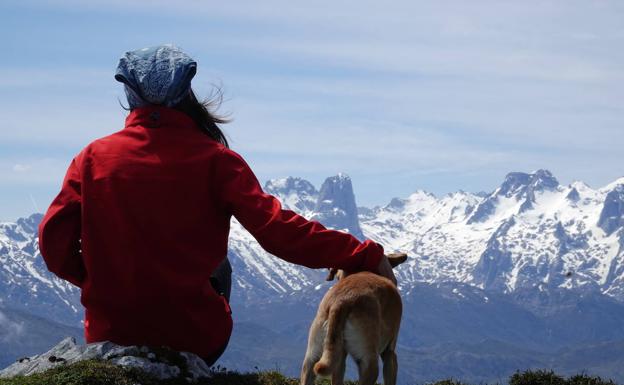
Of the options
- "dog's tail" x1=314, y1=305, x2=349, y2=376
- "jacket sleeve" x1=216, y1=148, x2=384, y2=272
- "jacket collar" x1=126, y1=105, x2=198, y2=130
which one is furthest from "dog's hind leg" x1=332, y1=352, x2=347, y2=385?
"jacket collar" x1=126, y1=105, x2=198, y2=130

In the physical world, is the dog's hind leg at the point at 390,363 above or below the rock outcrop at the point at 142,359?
above

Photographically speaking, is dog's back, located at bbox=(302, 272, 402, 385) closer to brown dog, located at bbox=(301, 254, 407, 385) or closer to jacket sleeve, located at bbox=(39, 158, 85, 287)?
brown dog, located at bbox=(301, 254, 407, 385)

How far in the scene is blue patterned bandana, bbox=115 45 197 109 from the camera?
520 inches

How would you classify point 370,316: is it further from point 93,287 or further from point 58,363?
point 58,363

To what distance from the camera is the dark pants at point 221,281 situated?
14.7 meters

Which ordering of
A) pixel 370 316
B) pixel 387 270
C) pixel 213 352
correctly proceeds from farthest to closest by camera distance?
1. pixel 213 352
2. pixel 387 270
3. pixel 370 316

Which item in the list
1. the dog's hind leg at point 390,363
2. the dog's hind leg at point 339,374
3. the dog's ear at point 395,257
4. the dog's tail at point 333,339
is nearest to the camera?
the dog's tail at point 333,339

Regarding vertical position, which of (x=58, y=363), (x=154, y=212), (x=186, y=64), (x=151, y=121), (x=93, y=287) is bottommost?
(x=58, y=363)

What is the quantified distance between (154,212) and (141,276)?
0.92 meters

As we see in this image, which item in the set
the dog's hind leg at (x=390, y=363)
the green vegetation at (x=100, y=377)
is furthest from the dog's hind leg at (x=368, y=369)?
the green vegetation at (x=100, y=377)

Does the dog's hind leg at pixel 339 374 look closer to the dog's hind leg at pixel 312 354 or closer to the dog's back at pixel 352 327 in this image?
the dog's back at pixel 352 327

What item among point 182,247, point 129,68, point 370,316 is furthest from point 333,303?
point 129,68

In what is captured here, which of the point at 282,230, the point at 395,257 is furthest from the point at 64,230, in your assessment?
the point at 395,257

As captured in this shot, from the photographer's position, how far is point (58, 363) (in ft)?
46.1
